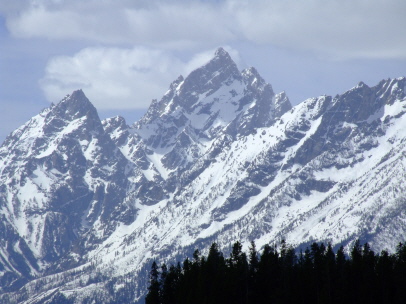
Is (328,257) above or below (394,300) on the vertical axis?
above

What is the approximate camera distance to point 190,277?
17462cm

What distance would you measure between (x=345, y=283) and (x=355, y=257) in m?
15.1

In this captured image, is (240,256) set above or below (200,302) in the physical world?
above

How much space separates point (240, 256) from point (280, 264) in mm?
12432

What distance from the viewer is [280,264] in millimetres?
172750

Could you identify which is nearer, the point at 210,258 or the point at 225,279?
the point at 225,279

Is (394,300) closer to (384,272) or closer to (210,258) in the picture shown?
(384,272)

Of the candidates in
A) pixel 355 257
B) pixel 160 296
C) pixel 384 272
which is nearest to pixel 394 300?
pixel 384 272

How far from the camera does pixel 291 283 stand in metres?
166

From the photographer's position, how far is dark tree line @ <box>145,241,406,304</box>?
15850 cm

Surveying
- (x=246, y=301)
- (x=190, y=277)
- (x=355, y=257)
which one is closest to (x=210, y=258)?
(x=190, y=277)

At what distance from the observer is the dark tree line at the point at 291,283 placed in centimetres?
15850

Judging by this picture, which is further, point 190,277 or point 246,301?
point 190,277

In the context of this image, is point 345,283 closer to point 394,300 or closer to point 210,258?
point 394,300
